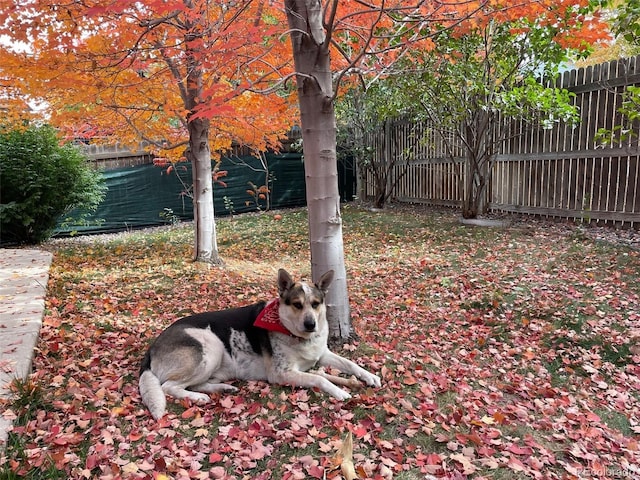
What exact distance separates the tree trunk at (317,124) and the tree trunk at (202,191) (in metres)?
3.65

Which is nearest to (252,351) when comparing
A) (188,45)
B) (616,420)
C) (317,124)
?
(317,124)

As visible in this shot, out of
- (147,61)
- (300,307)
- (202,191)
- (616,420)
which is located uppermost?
(147,61)

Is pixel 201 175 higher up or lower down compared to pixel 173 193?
higher up

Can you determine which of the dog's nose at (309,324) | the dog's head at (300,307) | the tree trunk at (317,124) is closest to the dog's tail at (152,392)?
the dog's head at (300,307)

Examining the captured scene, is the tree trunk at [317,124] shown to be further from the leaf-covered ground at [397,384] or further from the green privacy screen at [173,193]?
the green privacy screen at [173,193]

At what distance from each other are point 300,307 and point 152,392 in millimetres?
1131

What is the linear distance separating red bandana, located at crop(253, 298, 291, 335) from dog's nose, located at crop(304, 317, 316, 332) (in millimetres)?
206

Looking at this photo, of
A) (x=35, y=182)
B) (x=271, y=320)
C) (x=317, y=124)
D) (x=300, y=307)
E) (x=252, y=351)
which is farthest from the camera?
(x=35, y=182)

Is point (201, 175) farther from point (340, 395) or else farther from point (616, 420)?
point (616, 420)

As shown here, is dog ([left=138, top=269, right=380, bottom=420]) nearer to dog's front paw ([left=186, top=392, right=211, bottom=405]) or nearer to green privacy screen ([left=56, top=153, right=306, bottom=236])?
dog's front paw ([left=186, top=392, right=211, bottom=405])

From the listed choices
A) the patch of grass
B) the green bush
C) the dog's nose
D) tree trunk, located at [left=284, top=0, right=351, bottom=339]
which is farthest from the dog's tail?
the green bush

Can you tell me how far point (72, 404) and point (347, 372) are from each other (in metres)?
1.90

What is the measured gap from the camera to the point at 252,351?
3.45 m

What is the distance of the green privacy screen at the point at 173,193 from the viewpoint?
39.3 feet
